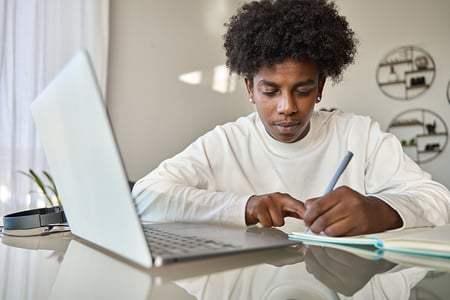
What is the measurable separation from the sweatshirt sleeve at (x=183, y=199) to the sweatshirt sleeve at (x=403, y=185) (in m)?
0.29

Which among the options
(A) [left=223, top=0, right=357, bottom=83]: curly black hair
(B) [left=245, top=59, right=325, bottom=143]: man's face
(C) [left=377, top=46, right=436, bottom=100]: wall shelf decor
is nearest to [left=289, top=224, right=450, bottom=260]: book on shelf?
(B) [left=245, top=59, right=325, bottom=143]: man's face

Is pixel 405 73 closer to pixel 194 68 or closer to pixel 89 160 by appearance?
pixel 194 68

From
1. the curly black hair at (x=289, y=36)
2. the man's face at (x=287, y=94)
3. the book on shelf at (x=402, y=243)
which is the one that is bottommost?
the book on shelf at (x=402, y=243)

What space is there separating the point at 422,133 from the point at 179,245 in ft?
11.7

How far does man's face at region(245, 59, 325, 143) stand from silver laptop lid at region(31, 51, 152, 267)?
2.10ft

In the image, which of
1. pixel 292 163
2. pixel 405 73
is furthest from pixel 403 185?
pixel 405 73

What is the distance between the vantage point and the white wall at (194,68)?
10.4ft

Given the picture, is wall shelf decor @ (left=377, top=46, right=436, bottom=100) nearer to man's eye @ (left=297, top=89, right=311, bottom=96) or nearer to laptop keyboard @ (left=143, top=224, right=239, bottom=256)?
man's eye @ (left=297, top=89, right=311, bottom=96)

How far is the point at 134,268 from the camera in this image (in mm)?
424

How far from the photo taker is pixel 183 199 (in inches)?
36.4

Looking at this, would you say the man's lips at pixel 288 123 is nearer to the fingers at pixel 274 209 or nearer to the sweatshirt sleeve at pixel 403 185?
the sweatshirt sleeve at pixel 403 185

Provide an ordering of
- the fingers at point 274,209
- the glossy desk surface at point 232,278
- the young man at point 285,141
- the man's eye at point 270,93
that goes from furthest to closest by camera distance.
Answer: the man's eye at point 270,93 → the young man at point 285,141 → the fingers at point 274,209 → the glossy desk surface at point 232,278

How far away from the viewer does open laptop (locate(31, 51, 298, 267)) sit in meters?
0.37

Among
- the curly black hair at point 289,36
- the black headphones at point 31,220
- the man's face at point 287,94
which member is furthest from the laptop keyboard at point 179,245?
the curly black hair at point 289,36
